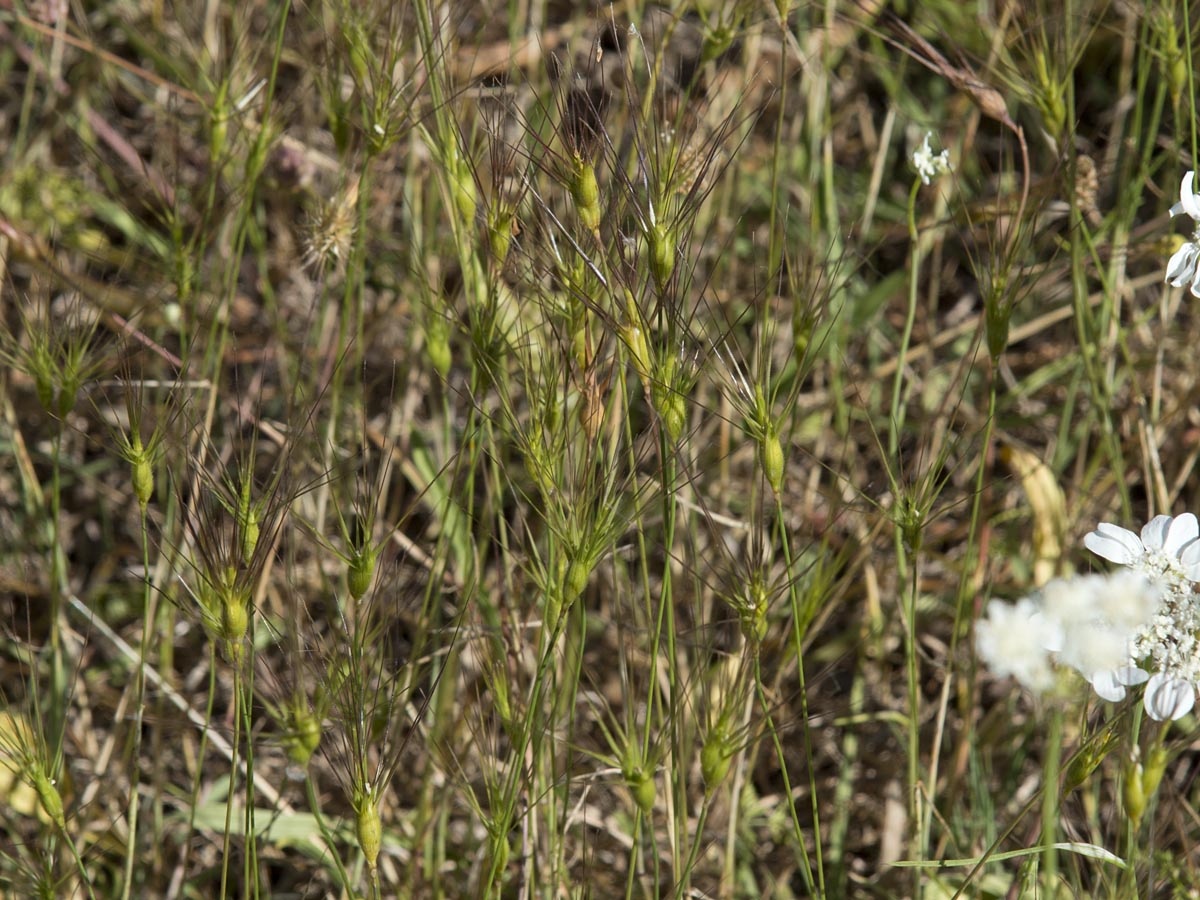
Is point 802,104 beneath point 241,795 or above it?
above

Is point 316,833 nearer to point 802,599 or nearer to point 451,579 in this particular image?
point 451,579

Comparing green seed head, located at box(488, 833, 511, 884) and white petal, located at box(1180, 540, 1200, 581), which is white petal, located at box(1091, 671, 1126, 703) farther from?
green seed head, located at box(488, 833, 511, 884)

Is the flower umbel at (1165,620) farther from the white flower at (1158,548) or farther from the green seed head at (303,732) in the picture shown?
the green seed head at (303,732)

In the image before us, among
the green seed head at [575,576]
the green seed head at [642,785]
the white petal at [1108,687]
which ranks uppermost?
the white petal at [1108,687]

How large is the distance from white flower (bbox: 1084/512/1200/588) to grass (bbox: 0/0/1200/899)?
9 centimetres

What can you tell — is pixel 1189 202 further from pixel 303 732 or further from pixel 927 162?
pixel 303 732

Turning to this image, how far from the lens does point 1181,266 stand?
29.4 inches

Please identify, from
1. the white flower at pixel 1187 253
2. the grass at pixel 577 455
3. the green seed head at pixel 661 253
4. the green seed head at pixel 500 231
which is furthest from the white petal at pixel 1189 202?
the green seed head at pixel 500 231

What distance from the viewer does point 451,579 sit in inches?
48.4

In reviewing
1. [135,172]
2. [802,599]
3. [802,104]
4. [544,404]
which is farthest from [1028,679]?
[135,172]

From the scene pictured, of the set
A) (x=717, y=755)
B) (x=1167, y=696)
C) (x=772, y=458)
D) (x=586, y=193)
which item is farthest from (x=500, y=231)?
(x=1167, y=696)

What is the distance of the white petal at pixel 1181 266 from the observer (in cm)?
73

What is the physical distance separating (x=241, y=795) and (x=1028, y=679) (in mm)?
886

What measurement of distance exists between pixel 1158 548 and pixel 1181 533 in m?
0.02
